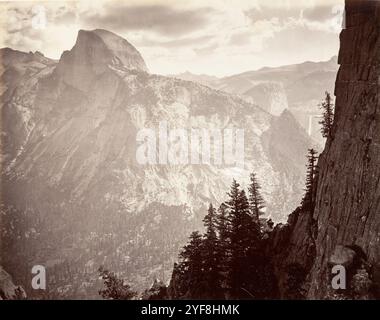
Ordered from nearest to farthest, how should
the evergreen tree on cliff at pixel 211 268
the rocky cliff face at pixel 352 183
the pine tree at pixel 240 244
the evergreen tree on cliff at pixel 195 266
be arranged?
the rocky cliff face at pixel 352 183
the evergreen tree on cliff at pixel 211 268
the pine tree at pixel 240 244
the evergreen tree on cliff at pixel 195 266

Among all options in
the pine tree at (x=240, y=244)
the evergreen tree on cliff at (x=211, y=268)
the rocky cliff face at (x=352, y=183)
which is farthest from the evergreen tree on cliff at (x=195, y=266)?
the rocky cliff face at (x=352, y=183)

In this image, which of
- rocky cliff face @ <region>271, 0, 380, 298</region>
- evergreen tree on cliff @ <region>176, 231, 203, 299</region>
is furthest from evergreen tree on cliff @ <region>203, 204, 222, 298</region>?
rocky cliff face @ <region>271, 0, 380, 298</region>

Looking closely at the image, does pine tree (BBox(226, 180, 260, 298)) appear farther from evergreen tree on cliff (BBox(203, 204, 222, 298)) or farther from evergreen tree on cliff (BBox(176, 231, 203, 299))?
evergreen tree on cliff (BBox(176, 231, 203, 299))

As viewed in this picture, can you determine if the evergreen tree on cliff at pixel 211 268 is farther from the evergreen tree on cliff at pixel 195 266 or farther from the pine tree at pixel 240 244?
the pine tree at pixel 240 244

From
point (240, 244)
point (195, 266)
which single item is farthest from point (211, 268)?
point (240, 244)

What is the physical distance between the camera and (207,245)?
125ft

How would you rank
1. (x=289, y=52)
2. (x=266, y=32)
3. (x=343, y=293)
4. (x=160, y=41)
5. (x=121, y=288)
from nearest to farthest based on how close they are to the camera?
(x=343, y=293)
(x=121, y=288)
(x=266, y=32)
(x=289, y=52)
(x=160, y=41)

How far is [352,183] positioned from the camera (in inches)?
1385

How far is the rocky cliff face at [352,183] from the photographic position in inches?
1251

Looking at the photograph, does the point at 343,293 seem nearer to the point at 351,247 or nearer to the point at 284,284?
the point at 351,247

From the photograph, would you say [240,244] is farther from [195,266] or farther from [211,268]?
[195,266]

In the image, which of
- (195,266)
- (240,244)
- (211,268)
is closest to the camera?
(211,268)
